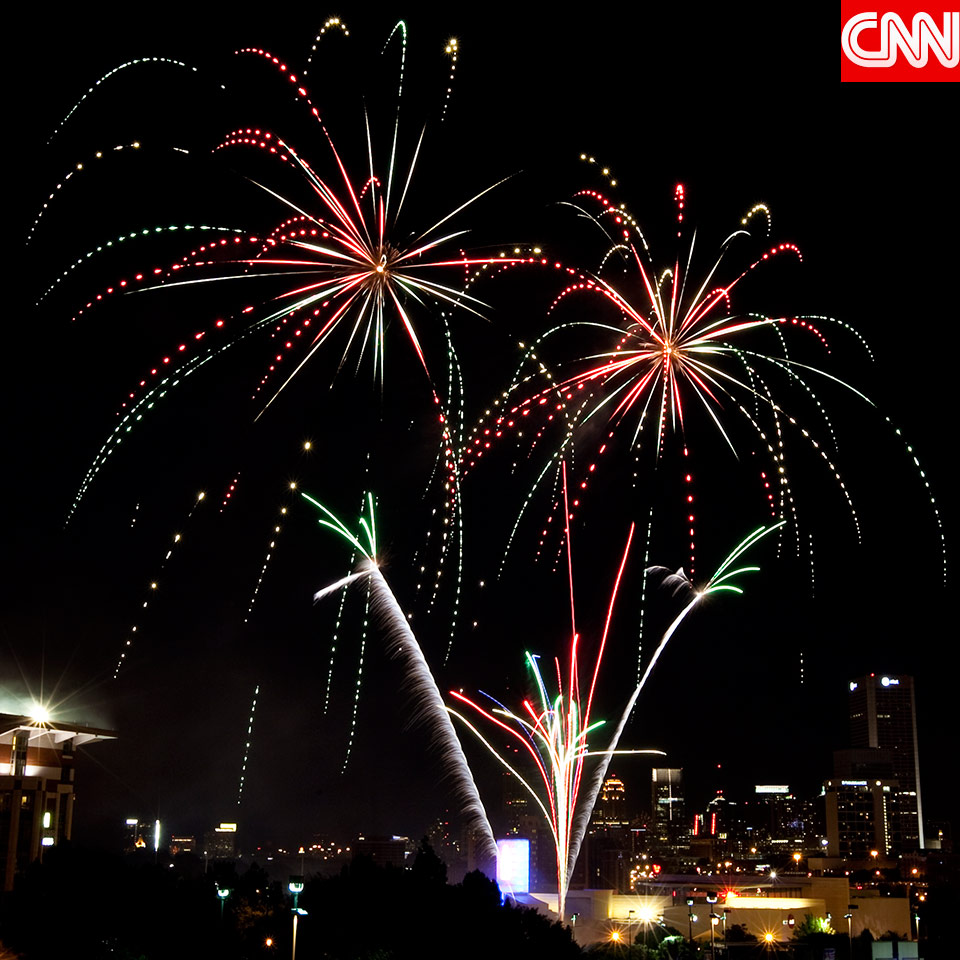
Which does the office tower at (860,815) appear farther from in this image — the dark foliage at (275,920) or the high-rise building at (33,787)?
the dark foliage at (275,920)

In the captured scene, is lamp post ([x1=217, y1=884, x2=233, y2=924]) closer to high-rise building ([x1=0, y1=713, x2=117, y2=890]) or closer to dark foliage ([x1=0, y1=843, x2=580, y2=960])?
dark foliage ([x1=0, y1=843, x2=580, y2=960])

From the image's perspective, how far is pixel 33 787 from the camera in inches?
1565

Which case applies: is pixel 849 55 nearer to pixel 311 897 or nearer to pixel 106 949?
pixel 311 897

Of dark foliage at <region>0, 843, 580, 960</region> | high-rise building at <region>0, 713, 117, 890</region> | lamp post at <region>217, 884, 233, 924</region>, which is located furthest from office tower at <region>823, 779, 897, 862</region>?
lamp post at <region>217, 884, 233, 924</region>

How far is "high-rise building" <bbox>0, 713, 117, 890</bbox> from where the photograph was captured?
38.2 metres

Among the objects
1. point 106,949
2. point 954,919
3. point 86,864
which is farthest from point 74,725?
point 954,919

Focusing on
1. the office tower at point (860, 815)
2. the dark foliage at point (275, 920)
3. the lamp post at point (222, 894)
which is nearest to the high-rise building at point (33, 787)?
the dark foliage at point (275, 920)

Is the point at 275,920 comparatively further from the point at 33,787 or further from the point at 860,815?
the point at 860,815

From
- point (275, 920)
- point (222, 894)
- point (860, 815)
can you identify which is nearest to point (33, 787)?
point (222, 894)

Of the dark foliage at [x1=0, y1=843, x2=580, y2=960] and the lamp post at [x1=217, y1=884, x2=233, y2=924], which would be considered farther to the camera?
the lamp post at [x1=217, y1=884, x2=233, y2=924]

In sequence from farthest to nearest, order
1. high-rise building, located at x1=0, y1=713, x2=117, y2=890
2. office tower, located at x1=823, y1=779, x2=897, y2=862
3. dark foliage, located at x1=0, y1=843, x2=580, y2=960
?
office tower, located at x1=823, y1=779, x2=897, y2=862, high-rise building, located at x1=0, y1=713, x2=117, y2=890, dark foliage, located at x1=0, y1=843, x2=580, y2=960

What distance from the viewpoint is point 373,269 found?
1812 cm

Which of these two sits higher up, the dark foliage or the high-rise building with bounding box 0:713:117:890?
the high-rise building with bounding box 0:713:117:890

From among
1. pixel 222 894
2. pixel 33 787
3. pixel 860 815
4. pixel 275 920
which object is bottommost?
pixel 860 815
